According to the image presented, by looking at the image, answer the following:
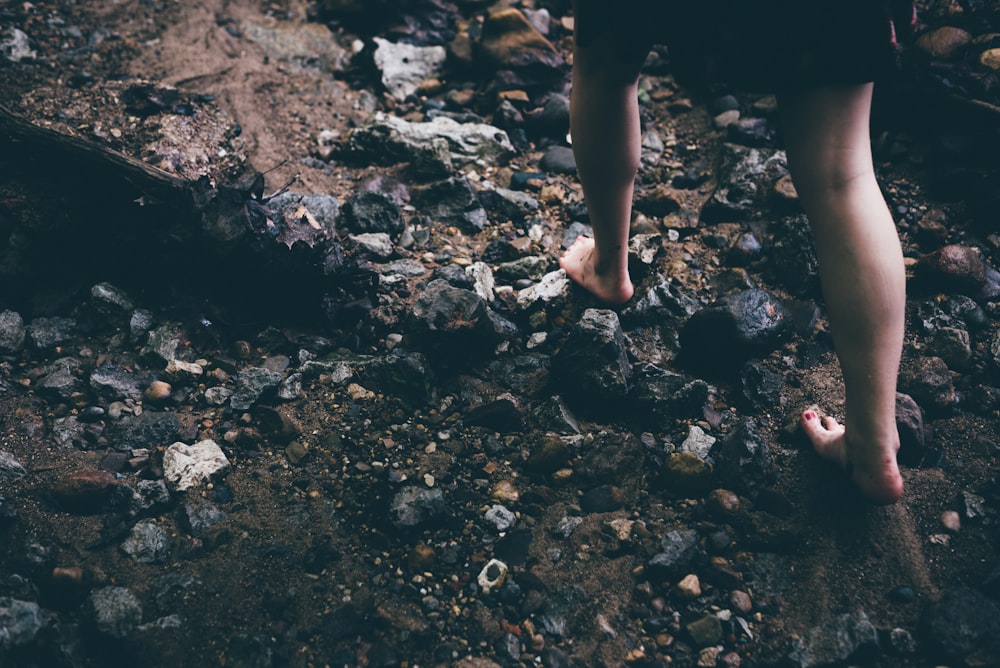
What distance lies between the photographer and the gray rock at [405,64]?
303 cm

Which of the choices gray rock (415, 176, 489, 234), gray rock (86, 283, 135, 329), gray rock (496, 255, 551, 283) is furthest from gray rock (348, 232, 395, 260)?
gray rock (86, 283, 135, 329)

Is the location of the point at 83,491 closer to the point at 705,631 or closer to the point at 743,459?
the point at 705,631

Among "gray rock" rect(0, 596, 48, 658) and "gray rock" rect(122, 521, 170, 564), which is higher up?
"gray rock" rect(0, 596, 48, 658)

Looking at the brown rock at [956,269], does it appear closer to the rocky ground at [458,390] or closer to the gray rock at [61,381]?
the rocky ground at [458,390]

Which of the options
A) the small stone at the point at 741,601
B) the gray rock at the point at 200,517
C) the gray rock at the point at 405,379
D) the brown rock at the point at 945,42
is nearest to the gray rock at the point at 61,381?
the gray rock at the point at 200,517

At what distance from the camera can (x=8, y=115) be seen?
2.04 metres

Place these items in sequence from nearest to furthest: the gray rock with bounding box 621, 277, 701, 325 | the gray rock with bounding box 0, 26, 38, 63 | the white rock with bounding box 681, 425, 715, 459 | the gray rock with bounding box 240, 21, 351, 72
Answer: the white rock with bounding box 681, 425, 715, 459 → the gray rock with bounding box 621, 277, 701, 325 → the gray rock with bounding box 0, 26, 38, 63 → the gray rock with bounding box 240, 21, 351, 72

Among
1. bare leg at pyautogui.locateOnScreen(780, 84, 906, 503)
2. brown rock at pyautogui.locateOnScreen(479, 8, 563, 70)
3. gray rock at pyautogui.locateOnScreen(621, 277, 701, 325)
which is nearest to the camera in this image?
bare leg at pyautogui.locateOnScreen(780, 84, 906, 503)

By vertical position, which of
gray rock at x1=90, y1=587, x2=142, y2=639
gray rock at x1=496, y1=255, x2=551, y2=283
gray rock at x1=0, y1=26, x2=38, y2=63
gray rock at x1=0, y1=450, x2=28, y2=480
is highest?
gray rock at x1=0, y1=26, x2=38, y2=63

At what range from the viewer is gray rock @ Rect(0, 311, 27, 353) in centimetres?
186

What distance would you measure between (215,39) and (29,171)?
1.46 metres

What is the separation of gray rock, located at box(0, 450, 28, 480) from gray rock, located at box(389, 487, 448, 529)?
869mm

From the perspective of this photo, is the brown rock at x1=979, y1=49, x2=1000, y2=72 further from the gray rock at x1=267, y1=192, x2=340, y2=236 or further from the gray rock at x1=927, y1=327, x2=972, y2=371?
the gray rock at x1=267, y1=192, x2=340, y2=236

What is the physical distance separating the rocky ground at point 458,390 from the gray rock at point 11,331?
0.06 ft
